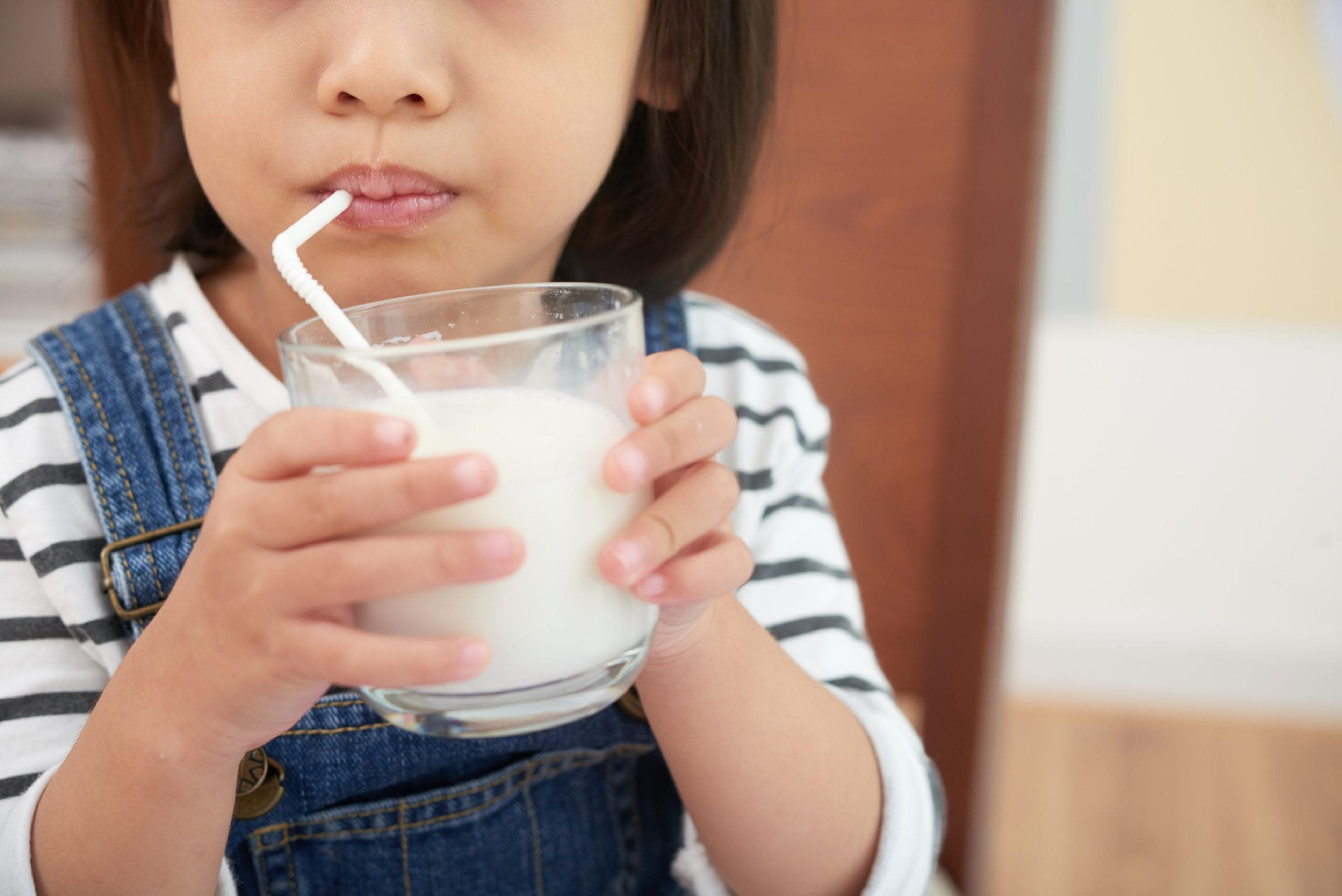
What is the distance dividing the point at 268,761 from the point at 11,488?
0.21m

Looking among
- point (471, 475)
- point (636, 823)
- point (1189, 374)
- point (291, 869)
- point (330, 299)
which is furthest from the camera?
point (1189, 374)

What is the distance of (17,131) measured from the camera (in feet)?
6.34

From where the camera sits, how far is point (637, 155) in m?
0.87

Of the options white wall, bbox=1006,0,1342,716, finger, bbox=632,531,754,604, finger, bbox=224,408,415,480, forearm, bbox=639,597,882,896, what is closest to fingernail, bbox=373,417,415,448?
finger, bbox=224,408,415,480

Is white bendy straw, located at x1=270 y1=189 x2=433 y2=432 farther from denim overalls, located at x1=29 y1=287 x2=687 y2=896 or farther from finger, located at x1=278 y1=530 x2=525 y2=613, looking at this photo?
denim overalls, located at x1=29 y1=287 x2=687 y2=896

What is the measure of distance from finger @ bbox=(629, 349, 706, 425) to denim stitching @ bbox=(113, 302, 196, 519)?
1.12 ft

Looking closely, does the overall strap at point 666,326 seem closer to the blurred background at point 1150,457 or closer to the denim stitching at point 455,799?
the blurred background at point 1150,457

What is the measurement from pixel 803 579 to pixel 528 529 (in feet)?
1.34

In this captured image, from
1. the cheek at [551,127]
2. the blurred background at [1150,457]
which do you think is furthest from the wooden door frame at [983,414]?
the cheek at [551,127]

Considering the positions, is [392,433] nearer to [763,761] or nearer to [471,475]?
[471,475]

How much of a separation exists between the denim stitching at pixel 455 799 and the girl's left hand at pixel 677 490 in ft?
0.96

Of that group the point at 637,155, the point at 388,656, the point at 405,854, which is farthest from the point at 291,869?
the point at 637,155

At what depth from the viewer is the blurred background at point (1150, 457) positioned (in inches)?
48.8

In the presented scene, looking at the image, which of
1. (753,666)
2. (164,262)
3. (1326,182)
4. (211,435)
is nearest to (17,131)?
(164,262)
